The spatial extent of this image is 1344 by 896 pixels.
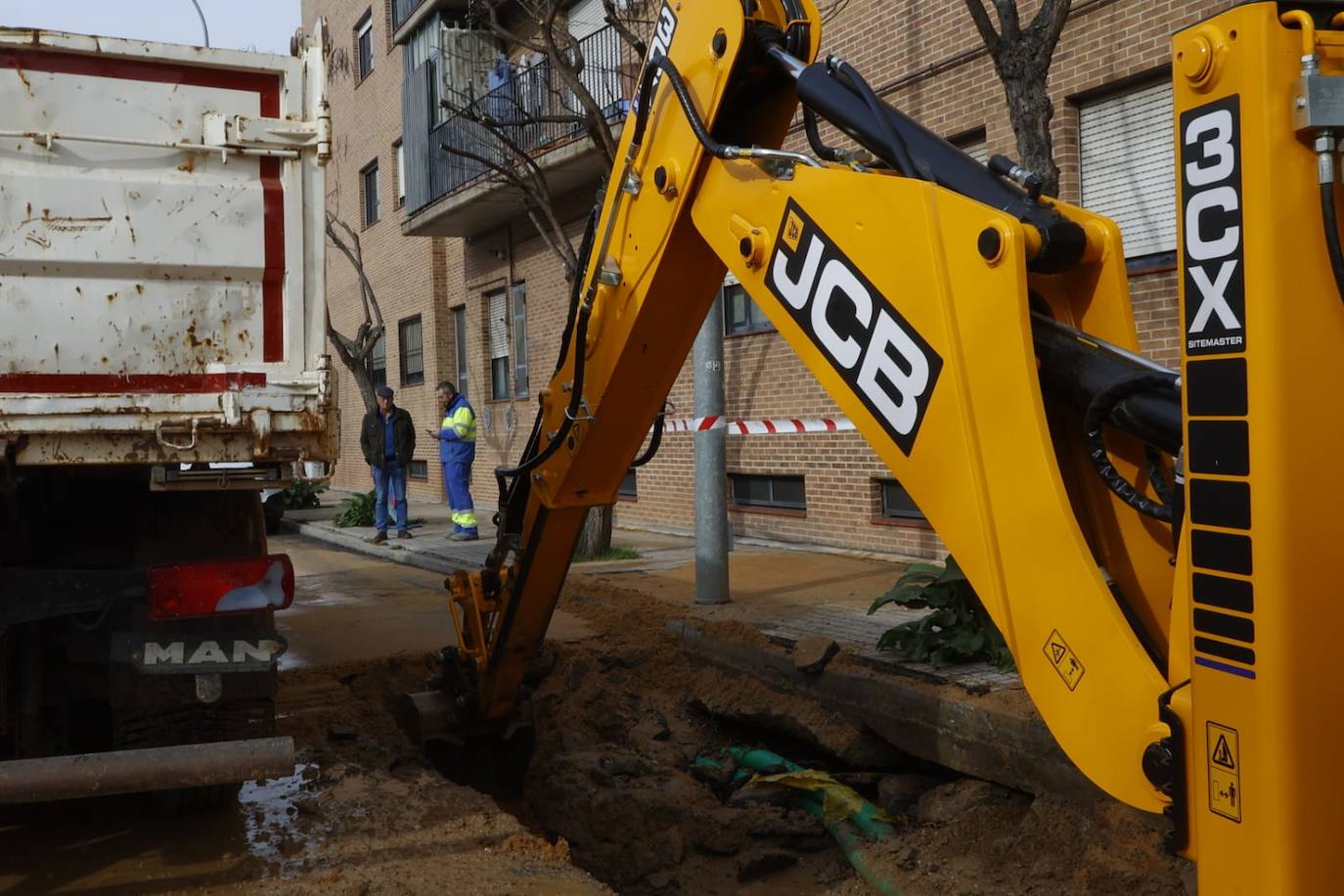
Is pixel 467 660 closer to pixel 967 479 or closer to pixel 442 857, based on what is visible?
pixel 442 857

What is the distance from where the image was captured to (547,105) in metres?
14.8

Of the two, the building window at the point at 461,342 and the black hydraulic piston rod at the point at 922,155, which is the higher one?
the building window at the point at 461,342

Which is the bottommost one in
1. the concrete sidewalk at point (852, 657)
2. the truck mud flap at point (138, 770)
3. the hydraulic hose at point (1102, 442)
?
the concrete sidewalk at point (852, 657)

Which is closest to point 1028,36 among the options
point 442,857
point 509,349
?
point 442,857

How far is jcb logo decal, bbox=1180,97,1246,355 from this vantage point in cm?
168

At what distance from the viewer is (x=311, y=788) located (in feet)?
15.0

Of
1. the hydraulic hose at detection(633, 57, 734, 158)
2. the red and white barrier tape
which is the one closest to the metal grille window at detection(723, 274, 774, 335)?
the red and white barrier tape

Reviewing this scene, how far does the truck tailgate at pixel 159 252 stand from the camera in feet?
10.9

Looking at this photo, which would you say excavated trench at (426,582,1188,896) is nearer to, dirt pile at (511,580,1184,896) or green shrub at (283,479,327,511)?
dirt pile at (511,580,1184,896)

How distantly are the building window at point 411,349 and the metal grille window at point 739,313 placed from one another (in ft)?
32.8

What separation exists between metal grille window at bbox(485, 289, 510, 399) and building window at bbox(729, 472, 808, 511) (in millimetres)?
6351

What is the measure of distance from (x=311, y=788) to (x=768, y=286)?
9.97 ft

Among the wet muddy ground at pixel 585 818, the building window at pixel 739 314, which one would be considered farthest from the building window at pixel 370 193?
the wet muddy ground at pixel 585 818

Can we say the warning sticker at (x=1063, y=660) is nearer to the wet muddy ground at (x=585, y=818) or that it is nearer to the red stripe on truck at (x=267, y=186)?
the wet muddy ground at (x=585, y=818)
